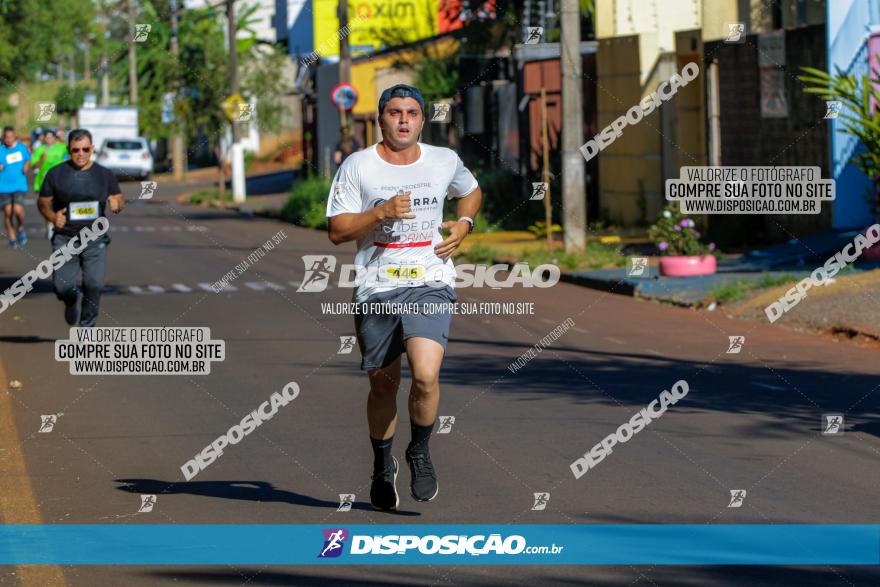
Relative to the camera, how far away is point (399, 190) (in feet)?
24.8

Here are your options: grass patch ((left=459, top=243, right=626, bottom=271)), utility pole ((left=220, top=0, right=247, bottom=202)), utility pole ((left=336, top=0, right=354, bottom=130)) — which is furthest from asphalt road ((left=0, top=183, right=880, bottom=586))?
utility pole ((left=220, top=0, right=247, bottom=202))

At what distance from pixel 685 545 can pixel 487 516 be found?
1049mm

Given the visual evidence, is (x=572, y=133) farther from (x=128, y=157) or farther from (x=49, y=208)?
(x=128, y=157)

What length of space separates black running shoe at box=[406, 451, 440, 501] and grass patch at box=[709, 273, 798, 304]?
10.3 metres

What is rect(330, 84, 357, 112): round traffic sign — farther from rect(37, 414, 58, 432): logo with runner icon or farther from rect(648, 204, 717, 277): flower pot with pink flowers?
rect(37, 414, 58, 432): logo with runner icon

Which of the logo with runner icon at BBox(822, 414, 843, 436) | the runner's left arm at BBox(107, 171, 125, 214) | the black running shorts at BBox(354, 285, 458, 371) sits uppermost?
the runner's left arm at BBox(107, 171, 125, 214)

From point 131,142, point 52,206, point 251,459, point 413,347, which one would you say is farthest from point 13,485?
point 131,142

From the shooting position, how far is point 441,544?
7105 mm

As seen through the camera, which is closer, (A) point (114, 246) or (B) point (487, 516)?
(B) point (487, 516)

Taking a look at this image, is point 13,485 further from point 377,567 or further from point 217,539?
point 377,567

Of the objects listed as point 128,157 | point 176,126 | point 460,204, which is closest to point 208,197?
point 176,126

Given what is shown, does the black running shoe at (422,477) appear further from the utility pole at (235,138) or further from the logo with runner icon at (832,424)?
the utility pole at (235,138)

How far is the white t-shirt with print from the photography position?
7.56 metres

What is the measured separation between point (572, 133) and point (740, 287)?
19.0 feet
